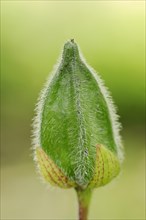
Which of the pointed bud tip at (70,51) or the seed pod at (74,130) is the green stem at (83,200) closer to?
the seed pod at (74,130)

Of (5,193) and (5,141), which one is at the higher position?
(5,141)

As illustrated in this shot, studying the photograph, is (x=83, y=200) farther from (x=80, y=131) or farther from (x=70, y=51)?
(x=70, y=51)

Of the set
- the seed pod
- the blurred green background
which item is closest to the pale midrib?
the seed pod

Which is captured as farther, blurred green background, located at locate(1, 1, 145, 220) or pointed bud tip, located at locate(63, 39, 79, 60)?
blurred green background, located at locate(1, 1, 145, 220)

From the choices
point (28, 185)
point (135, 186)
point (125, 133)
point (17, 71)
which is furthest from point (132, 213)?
point (17, 71)

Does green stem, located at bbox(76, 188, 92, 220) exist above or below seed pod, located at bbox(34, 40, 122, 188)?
below

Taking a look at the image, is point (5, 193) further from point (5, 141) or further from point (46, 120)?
point (46, 120)

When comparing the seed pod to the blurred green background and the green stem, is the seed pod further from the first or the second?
the blurred green background
